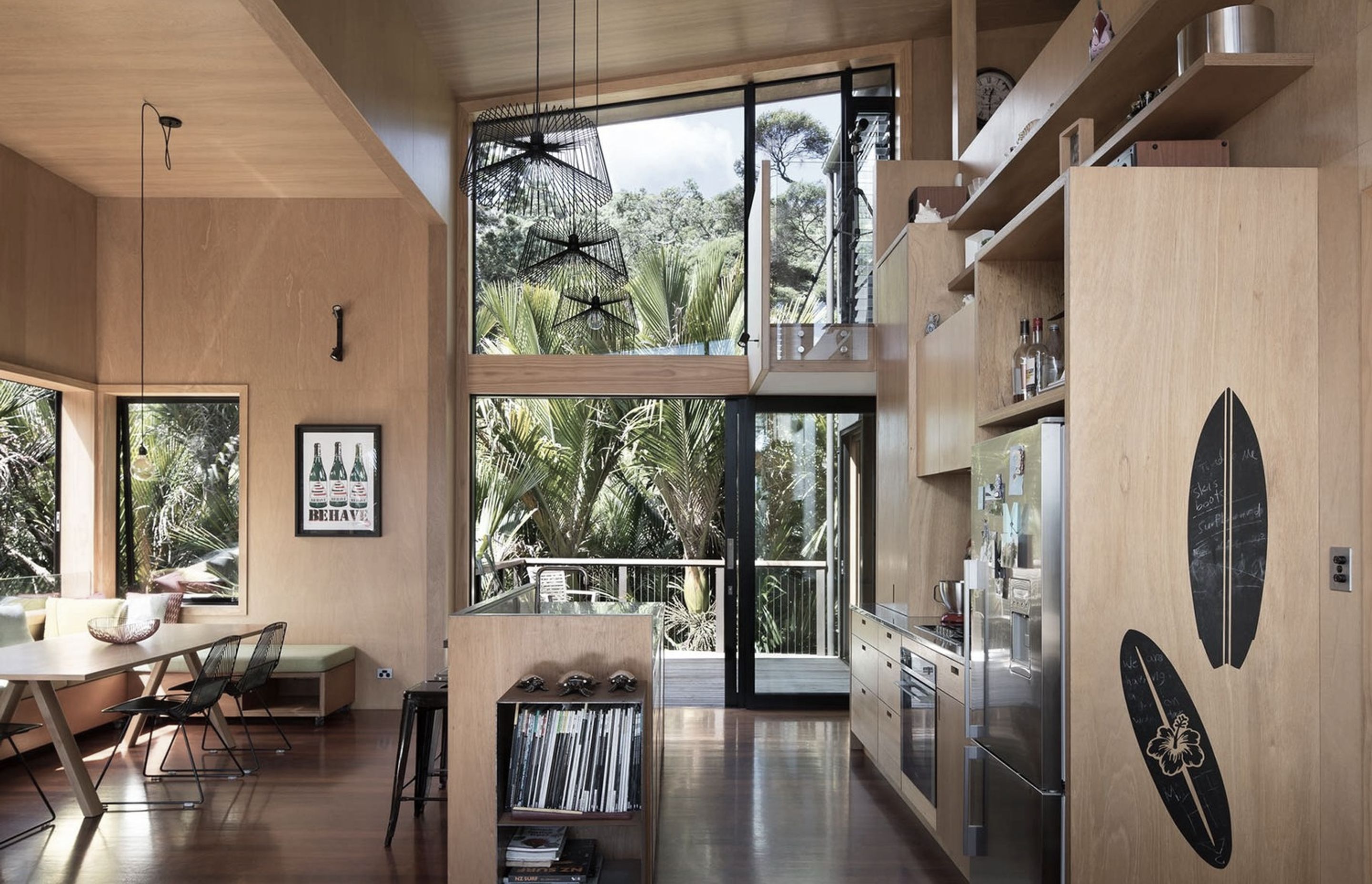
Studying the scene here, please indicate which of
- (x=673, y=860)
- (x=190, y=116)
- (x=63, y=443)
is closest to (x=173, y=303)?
(x=63, y=443)

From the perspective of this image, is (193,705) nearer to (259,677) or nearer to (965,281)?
(259,677)

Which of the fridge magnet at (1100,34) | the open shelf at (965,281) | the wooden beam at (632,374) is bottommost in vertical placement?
the wooden beam at (632,374)

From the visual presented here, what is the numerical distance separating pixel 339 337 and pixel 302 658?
90.7 inches

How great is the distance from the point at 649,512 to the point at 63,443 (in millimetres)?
5310

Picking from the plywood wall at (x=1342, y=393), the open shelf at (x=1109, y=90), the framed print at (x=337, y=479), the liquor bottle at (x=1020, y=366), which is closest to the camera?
the plywood wall at (x=1342, y=393)

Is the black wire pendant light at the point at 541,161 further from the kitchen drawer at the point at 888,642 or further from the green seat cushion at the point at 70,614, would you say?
the green seat cushion at the point at 70,614

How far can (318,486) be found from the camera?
315 inches

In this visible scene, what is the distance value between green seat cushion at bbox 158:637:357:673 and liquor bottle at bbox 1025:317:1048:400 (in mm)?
5111

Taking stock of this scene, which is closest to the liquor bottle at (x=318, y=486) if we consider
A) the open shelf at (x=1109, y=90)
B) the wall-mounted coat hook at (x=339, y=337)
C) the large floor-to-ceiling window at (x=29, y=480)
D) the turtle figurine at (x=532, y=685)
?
the wall-mounted coat hook at (x=339, y=337)

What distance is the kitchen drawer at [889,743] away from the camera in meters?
5.23

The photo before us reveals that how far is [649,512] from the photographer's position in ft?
36.9

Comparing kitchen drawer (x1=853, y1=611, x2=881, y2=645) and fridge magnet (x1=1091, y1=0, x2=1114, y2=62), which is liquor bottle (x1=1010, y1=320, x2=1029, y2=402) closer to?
fridge magnet (x1=1091, y1=0, x2=1114, y2=62)

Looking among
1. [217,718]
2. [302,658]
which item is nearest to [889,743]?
[217,718]

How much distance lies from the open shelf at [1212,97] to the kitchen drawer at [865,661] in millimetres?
3031
